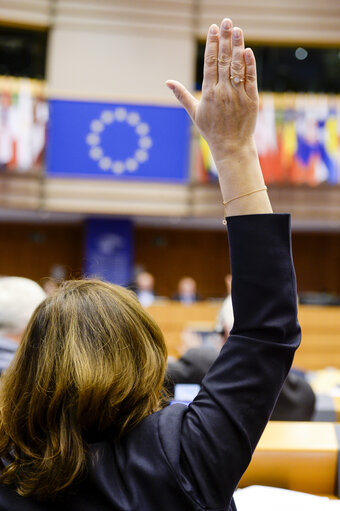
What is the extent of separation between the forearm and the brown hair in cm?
24

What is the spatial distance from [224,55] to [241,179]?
0.65 ft

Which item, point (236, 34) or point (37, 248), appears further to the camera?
point (37, 248)

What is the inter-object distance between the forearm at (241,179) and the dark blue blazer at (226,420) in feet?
0.09

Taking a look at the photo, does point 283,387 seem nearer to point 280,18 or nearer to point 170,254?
point 280,18

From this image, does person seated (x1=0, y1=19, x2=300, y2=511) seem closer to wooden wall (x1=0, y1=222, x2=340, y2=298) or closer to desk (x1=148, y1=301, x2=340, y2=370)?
desk (x1=148, y1=301, x2=340, y2=370)

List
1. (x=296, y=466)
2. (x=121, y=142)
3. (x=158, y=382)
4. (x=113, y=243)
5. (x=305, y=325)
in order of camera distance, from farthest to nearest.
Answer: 1. (x=113, y=243)
2. (x=121, y=142)
3. (x=305, y=325)
4. (x=296, y=466)
5. (x=158, y=382)

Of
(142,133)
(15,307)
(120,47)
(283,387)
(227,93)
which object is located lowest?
(283,387)

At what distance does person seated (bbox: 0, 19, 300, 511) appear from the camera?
0.78m

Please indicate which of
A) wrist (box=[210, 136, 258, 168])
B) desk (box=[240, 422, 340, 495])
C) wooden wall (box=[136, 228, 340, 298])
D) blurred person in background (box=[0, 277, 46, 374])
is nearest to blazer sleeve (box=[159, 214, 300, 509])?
wrist (box=[210, 136, 258, 168])

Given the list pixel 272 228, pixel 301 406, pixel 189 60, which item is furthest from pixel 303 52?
pixel 272 228

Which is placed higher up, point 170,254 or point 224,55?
point 224,55

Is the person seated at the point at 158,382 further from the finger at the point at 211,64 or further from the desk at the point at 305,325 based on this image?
the desk at the point at 305,325

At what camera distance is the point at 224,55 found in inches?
33.6

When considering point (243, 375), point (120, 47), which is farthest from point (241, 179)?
point (120, 47)
